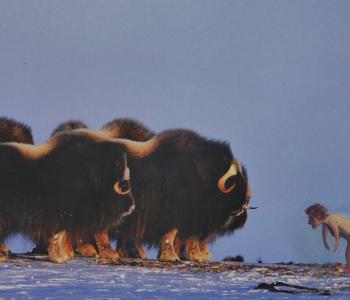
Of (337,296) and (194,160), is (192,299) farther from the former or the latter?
(194,160)

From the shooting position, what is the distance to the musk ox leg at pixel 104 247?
10.4 m

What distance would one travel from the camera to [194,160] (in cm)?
1075

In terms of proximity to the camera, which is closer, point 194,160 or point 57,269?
point 57,269

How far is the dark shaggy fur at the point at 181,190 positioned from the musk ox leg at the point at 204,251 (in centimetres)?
32

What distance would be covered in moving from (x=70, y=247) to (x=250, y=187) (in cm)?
270

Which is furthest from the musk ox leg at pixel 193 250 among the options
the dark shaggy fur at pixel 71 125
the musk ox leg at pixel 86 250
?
the dark shaggy fur at pixel 71 125

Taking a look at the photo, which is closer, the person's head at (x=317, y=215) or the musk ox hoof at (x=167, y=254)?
the person's head at (x=317, y=215)

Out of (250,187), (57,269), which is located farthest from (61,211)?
(250,187)

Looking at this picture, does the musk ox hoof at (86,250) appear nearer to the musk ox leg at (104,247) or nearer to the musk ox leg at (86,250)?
the musk ox leg at (86,250)

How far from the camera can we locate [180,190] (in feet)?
34.7

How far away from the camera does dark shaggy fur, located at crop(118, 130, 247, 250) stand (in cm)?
1048

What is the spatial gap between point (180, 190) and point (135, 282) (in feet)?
10.8

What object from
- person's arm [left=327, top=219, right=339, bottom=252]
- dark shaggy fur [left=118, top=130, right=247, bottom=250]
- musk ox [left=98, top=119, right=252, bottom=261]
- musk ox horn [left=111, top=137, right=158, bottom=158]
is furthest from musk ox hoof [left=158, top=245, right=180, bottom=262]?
person's arm [left=327, top=219, right=339, bottom=252]

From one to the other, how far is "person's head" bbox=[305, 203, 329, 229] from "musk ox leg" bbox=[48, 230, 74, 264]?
229 centimetres
